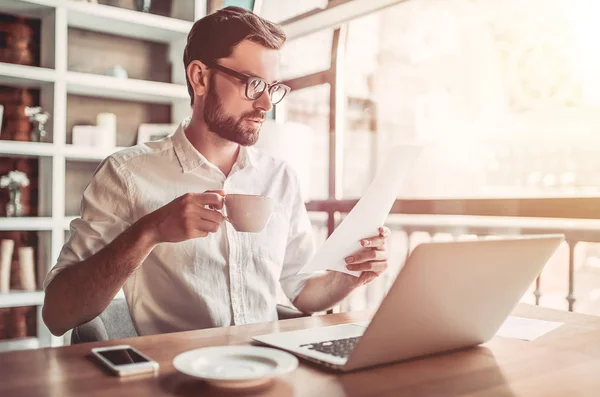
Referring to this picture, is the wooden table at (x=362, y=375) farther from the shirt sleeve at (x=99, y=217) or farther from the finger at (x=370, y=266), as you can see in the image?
the shirt sleeve at (x=99, y=217)

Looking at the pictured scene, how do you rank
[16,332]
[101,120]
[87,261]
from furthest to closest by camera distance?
[101,120] → [16,332] → [87,261]

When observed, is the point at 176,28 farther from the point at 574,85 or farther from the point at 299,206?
the point at 574,85

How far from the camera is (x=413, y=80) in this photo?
17.4 ft

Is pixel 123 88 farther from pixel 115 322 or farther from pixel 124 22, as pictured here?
pixel 115 322

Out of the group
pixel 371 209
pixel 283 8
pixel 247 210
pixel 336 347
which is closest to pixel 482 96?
pixel 283 8

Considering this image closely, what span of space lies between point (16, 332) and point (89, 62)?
5.39 feet

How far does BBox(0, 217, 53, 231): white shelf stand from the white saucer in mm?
2473

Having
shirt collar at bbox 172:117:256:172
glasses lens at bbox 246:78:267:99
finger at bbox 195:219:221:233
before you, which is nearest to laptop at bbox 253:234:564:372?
finger at bbox 195:219:221:233

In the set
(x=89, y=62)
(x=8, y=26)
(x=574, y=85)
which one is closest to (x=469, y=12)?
(x=574, y=85)

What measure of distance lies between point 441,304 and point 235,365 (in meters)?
0.32

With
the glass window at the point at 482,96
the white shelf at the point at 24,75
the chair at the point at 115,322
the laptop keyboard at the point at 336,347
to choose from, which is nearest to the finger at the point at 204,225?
the laptop keyboard at the point at 336,347

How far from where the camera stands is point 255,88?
1.63 metres

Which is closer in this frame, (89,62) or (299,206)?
(299,206)

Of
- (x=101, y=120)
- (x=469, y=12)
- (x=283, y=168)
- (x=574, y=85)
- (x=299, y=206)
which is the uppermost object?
(x=469, y=12)
